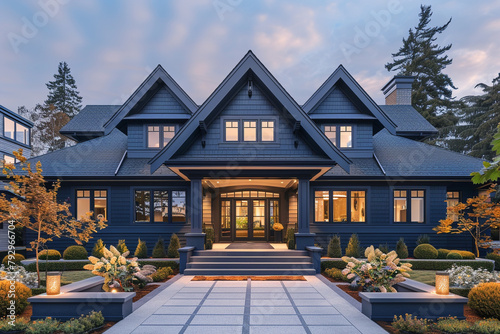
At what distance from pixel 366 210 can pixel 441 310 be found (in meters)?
9.13

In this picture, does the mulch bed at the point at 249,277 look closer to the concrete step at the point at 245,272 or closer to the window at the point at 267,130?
the concrete step at the point at 245,272

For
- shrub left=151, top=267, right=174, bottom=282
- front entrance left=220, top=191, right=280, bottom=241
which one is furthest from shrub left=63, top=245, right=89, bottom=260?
front entrance left=220, top=191, right=280, bottom=241

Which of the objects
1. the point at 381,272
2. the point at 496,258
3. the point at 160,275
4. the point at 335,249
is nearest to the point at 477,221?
the point at 496,258

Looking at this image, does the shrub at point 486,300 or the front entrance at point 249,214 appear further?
the front entrance at point 249,214

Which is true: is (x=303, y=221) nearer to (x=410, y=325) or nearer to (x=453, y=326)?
(x=410, y=325)

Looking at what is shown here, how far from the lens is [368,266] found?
8.09m

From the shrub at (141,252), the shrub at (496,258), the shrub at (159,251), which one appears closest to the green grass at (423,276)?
the shrub at (496,258)

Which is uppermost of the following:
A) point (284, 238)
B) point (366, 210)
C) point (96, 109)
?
point (96, 109)

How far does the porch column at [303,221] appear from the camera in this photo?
13.0m

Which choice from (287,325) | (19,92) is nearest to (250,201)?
(287,325)

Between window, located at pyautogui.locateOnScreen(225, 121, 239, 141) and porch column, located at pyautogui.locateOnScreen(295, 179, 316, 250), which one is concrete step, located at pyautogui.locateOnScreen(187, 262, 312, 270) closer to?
porch column, located at pyautogui.locateOnScreen(295, 179, 316, 250)

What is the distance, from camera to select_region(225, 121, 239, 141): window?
45.1ft

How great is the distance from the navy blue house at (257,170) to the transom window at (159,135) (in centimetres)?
7

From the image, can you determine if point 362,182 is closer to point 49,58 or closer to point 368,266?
point 368,266
